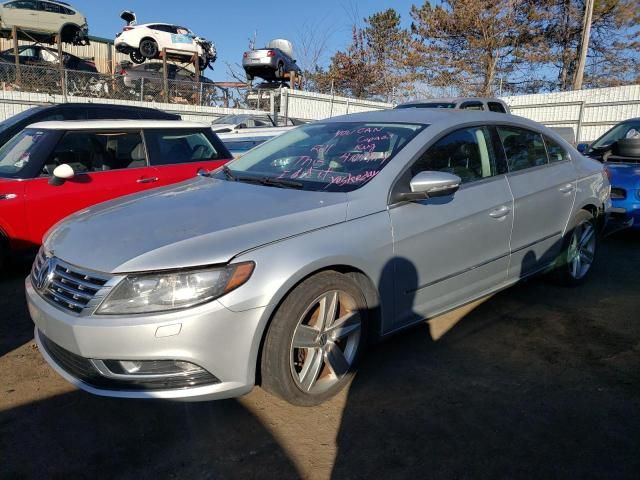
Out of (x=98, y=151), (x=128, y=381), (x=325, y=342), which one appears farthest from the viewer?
(x=98, y=151)

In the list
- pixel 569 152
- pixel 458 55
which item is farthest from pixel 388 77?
pixel 569 152

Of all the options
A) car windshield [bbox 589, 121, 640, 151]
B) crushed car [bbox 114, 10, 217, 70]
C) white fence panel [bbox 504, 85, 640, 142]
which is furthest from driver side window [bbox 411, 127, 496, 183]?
crushed car [bbox 114, 10, 217, 70]

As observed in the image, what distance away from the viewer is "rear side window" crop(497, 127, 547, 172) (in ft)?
12.8

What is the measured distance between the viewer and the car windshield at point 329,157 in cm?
315

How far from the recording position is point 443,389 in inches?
116

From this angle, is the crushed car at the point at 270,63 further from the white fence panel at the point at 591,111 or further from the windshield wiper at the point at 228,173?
the windshield wiper at the point at 228,173

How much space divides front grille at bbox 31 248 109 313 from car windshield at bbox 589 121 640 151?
24.3 ft

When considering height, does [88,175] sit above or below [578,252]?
above

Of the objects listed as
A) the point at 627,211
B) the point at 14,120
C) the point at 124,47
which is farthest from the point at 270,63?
the point at 627,211

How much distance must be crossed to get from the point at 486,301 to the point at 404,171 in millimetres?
1828

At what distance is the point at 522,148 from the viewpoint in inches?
160

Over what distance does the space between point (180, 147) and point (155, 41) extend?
50.5 ft

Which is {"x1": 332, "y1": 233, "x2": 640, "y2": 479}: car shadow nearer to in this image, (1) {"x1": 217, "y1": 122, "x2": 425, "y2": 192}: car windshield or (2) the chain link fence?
(1) {"x1": 217, "y1": 122, "x2": 425, "y2": 192}: car windshield

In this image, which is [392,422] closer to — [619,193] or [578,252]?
[578,252]
